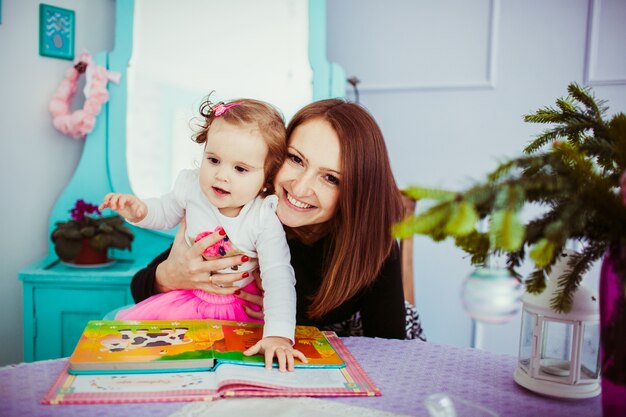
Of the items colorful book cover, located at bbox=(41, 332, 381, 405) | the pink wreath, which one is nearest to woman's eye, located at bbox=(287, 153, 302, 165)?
colorful book cover, located at bbox=(41, 332, 381, 405)

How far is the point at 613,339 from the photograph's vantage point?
28.6 inches

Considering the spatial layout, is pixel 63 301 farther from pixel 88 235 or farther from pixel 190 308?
pixel 190 308

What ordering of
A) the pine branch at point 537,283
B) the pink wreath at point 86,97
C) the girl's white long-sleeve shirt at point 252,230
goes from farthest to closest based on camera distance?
the pink wreath at point 86,97 < the girl's white long-sleeve shirt at point 252,230 < the pine branch at point 537,283

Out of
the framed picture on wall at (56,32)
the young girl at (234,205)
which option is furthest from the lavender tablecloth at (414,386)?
the framed picture on wall at (56,32)

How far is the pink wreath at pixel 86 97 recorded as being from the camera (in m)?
2.21

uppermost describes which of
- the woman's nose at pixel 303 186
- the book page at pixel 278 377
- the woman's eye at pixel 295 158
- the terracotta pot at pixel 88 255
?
the woman's eye at pixel 295 158

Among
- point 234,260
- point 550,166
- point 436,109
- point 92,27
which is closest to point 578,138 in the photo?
point 550,166

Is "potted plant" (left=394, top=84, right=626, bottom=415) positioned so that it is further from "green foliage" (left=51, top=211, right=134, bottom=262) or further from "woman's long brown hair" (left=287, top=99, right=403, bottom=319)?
"green foliage" (left=51, top=211, right=134, bottom=262)

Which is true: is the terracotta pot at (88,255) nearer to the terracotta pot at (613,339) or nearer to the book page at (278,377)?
the book page at (278,377)

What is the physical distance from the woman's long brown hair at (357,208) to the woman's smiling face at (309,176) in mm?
22

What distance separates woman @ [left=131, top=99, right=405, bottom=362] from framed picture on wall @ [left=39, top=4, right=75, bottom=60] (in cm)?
138

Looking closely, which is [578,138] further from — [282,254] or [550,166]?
[282,254]

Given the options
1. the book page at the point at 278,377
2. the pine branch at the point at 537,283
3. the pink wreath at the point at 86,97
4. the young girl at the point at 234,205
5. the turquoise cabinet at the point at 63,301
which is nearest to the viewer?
the pine branch at the point at 537,283

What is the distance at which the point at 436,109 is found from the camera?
2443 mm
